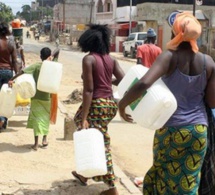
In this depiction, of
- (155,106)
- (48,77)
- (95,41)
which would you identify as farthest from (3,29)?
(155,106)

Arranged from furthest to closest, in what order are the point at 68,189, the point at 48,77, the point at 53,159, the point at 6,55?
1. the point at 6,55
2. the point at 48,77
3. the point at 53,159
4. the point at 68,189

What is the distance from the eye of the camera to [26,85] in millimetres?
5965

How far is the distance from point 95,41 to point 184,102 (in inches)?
52.2

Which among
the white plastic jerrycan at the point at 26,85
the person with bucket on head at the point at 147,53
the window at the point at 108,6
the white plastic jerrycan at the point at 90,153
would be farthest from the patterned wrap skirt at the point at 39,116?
the window at the point at 108,6

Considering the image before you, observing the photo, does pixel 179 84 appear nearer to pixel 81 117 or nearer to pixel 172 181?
pixel 172 181

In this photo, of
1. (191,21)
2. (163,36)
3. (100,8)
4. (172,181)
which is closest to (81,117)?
(172,181)

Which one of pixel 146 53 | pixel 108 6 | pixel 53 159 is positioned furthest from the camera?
pixel 108 6

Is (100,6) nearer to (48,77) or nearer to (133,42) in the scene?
(133,42)

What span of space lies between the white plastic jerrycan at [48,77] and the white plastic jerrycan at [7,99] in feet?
1.82

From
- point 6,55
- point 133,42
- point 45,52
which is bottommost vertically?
point 133,42

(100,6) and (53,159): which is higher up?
(100,6)

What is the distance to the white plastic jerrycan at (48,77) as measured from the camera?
590 centimetres

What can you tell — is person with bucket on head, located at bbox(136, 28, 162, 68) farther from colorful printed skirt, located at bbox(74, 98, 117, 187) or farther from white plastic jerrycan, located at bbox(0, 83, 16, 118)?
colorful printed skirt, located at bbox(74, 98, 117, 187)

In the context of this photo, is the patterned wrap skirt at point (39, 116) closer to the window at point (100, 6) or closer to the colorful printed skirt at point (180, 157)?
the colorful printed skirt at point (180, 157)
